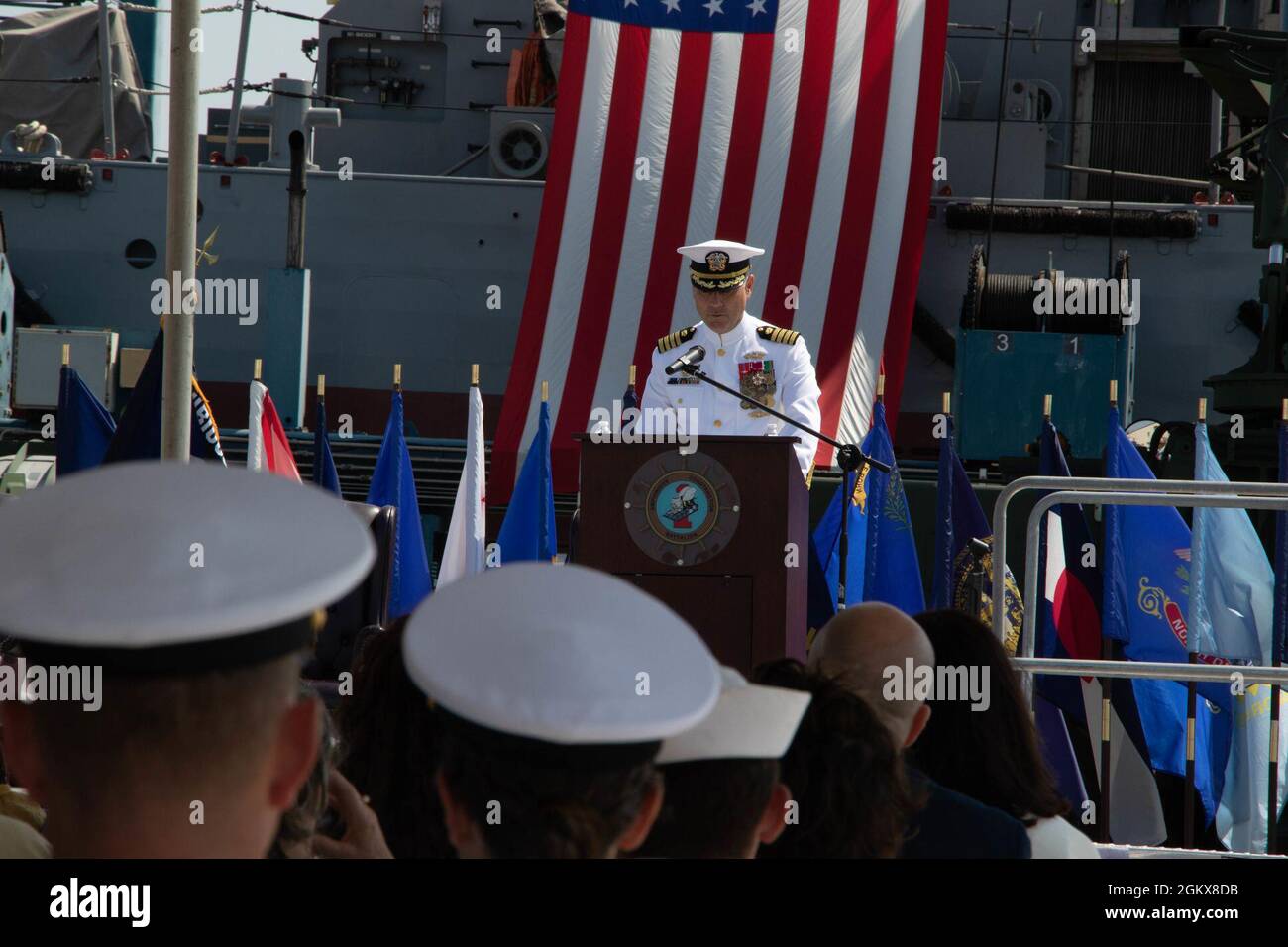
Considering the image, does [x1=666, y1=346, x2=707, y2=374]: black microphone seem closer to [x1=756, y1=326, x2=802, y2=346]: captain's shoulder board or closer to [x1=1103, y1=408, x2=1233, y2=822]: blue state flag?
[x1=756, y1=326, x2=802, y2=346]: captain's shoulder board

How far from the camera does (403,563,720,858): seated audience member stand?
1.32 meters

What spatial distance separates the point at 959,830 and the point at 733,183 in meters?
9.34

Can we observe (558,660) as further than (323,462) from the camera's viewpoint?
No

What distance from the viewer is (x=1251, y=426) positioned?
7973 millimetres

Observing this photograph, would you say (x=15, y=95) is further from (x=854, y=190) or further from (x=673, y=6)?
(x=854, y=190)

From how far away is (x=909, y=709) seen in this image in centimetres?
264

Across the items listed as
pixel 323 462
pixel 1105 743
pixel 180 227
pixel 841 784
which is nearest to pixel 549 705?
pixel 841 784

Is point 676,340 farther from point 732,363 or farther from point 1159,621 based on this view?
point 1159,621

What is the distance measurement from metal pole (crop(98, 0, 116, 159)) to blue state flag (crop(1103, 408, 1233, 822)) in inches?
350

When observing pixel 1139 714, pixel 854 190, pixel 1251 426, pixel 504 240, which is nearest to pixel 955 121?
pixel 854 190

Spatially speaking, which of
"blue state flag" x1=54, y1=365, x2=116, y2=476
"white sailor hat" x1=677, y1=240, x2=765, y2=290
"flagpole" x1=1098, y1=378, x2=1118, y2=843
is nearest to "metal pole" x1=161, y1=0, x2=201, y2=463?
"white sailor hat" x1=677, y1=240, x2=765, y2=290

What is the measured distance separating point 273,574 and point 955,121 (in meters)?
12.5

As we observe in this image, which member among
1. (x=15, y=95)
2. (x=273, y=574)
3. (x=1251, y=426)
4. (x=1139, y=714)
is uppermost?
(x=15, y=95)

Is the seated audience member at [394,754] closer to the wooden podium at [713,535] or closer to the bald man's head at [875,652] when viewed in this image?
the bald man's head at [875,652]
